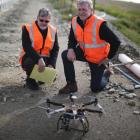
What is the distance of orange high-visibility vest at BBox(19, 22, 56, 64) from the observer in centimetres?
682

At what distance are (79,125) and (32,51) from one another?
74.4 inches

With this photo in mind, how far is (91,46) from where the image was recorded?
667 cm

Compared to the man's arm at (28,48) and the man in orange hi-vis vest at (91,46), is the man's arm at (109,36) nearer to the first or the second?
the man in orange hi-vis vest at (91,46)

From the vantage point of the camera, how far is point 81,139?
16.3 feet

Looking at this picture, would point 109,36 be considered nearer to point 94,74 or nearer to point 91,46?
point 91,46

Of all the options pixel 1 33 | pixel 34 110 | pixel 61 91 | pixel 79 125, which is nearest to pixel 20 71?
pixel 61 91

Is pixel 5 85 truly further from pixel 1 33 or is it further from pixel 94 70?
pixel 1 33

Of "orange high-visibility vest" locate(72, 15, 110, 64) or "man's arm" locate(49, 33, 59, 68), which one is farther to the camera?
"man's arm" locate(49, 33, 59, 68)

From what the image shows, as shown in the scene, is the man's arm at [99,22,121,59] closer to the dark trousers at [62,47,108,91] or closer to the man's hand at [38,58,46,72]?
the dark trousers at [62,47,108,91]

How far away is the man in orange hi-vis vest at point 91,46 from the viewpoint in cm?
648

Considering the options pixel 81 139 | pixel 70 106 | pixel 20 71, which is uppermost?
pixel 70 106

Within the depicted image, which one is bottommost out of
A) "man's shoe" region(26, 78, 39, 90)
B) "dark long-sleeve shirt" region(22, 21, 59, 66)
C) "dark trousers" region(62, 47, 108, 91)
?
"man's shoe" region(26, 78, 39, 90)

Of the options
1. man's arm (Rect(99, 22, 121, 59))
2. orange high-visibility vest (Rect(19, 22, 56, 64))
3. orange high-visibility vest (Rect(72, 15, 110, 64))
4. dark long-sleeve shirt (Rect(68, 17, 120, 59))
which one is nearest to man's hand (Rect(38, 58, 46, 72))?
orange high-visibility vest (Rect(19, 22, 56, 64))

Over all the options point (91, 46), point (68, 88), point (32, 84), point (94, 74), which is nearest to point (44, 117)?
point (68, 88)
